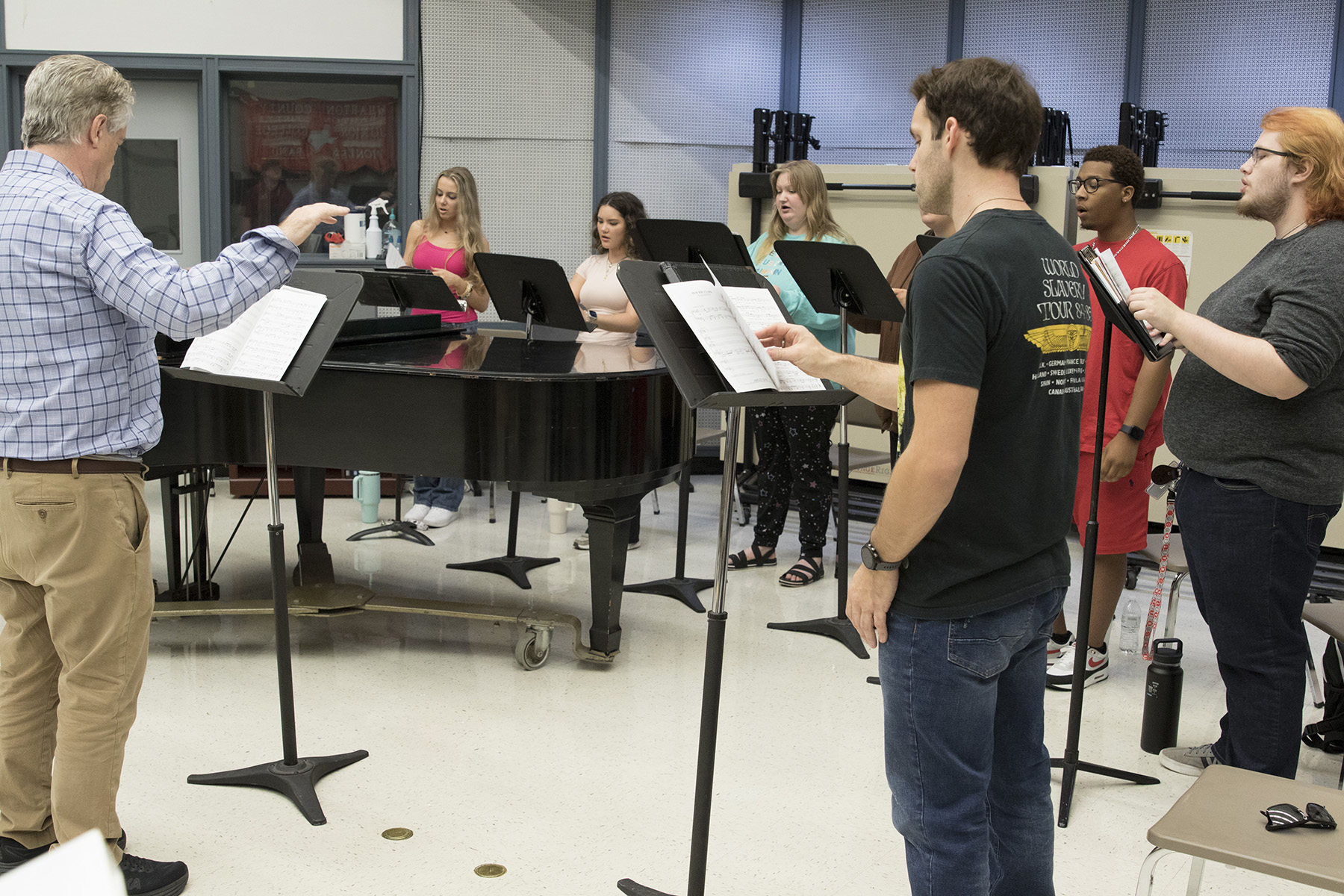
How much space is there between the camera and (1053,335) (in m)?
1.60

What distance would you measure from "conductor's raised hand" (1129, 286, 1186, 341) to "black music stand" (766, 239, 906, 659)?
1073 mm

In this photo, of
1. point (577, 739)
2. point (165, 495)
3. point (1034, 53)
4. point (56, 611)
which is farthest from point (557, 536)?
point (1034, 53)

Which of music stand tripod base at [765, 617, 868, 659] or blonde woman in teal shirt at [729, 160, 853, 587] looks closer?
music stand tripod base at [765, 617, 868, 659]

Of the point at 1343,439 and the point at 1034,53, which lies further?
the point at 1034,53

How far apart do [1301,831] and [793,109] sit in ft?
18.4

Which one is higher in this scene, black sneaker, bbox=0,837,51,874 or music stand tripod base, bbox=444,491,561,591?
music stand tripod base, bbox=444,491,561,591

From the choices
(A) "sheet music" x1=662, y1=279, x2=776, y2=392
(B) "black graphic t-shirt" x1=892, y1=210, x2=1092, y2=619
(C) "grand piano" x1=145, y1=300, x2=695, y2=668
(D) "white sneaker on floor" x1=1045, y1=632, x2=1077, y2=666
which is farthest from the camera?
(D) "white sneaker on floor" x1=1045, y1=632, x2=1077, y2=666

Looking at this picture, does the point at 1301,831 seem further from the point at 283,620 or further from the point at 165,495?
the point at 165,495

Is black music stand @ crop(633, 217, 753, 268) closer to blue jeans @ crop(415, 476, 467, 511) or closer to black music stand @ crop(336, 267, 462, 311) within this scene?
black music stand @ crop(336, 267, 462, 311)

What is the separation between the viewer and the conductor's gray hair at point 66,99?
6.89 feet

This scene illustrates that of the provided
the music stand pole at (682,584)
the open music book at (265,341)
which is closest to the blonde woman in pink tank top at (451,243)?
the music stand pole at (682,584)

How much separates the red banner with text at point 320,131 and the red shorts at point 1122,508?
14.8 feet

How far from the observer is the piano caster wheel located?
144 inches

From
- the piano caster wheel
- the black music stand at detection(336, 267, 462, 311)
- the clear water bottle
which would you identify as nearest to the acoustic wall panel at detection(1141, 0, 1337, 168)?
the clear water bottle
